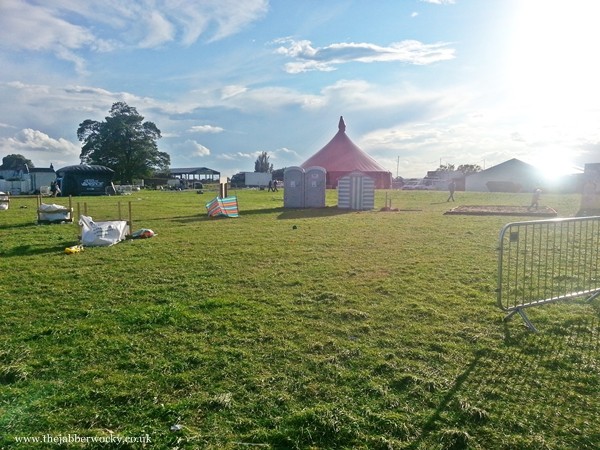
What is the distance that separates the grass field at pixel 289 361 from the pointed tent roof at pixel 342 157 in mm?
42526

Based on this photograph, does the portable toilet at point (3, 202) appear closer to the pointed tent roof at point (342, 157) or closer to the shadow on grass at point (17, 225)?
the shadow on grass at point (17, 225)

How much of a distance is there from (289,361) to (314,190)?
67.5 feet

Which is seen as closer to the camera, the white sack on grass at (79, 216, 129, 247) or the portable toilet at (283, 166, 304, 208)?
the white sack on grass at (79, 216, 129, 247)

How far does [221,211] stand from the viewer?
18656mm

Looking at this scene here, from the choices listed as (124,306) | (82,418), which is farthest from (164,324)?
(82,418)

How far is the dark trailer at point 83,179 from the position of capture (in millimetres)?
41344

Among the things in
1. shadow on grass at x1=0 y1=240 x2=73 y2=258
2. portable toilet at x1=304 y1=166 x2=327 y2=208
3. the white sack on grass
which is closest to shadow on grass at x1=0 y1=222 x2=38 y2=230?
shadow on grass at x1=0 y1=240 x2=73 y2=258

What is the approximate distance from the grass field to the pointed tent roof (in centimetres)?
4253

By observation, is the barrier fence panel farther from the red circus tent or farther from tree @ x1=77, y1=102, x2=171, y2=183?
tree @ x1=77, y1=102, x2=171, y2=183

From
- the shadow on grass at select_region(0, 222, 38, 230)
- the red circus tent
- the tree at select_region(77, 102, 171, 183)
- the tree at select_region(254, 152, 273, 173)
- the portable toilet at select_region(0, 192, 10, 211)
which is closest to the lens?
the shadow on grass at select_region(0, 222, 38, 230)

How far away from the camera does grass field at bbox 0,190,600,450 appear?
9.59 feet

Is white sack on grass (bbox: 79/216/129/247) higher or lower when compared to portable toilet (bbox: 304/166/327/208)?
lower

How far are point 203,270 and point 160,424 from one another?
4.95m

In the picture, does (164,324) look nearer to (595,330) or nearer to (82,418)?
(82,418)
